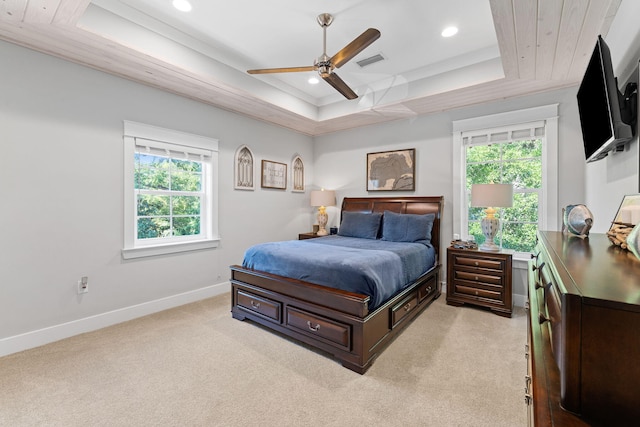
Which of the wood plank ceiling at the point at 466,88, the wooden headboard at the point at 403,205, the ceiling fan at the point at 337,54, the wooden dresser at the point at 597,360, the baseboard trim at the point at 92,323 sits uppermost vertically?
the wood plank ceiling at the point at 466,88

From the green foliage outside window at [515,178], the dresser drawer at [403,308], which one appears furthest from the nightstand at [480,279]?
the dresser drawer at [403,308]

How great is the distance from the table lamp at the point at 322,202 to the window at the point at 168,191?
69.0 inches

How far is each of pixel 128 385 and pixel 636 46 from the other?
3.88 meters

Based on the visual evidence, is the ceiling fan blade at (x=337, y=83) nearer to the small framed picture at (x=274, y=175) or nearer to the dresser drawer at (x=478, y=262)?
the small framed picture at (x=274, y=175)

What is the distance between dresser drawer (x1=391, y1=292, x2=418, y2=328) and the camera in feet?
8.50

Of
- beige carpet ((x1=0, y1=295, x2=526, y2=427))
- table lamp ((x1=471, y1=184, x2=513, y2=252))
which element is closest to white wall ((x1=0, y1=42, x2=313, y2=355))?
beige carpet ((x1=0, y1=295, x2=526, y2=427))

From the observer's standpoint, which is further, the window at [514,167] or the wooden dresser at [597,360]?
the window at [514,167]

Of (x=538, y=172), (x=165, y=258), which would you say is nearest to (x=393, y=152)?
(x=538, y=172)

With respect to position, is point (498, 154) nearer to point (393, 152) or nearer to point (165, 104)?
point (393, 152)

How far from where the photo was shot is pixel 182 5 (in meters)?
2.61

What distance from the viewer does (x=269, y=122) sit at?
187 inches

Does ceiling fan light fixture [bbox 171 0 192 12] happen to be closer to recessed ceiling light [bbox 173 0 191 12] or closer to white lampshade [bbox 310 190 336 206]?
recessed ceiling light [bbox 173 0 191 12]

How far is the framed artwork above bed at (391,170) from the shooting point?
4441 mm

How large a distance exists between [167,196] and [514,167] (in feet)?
14.7
